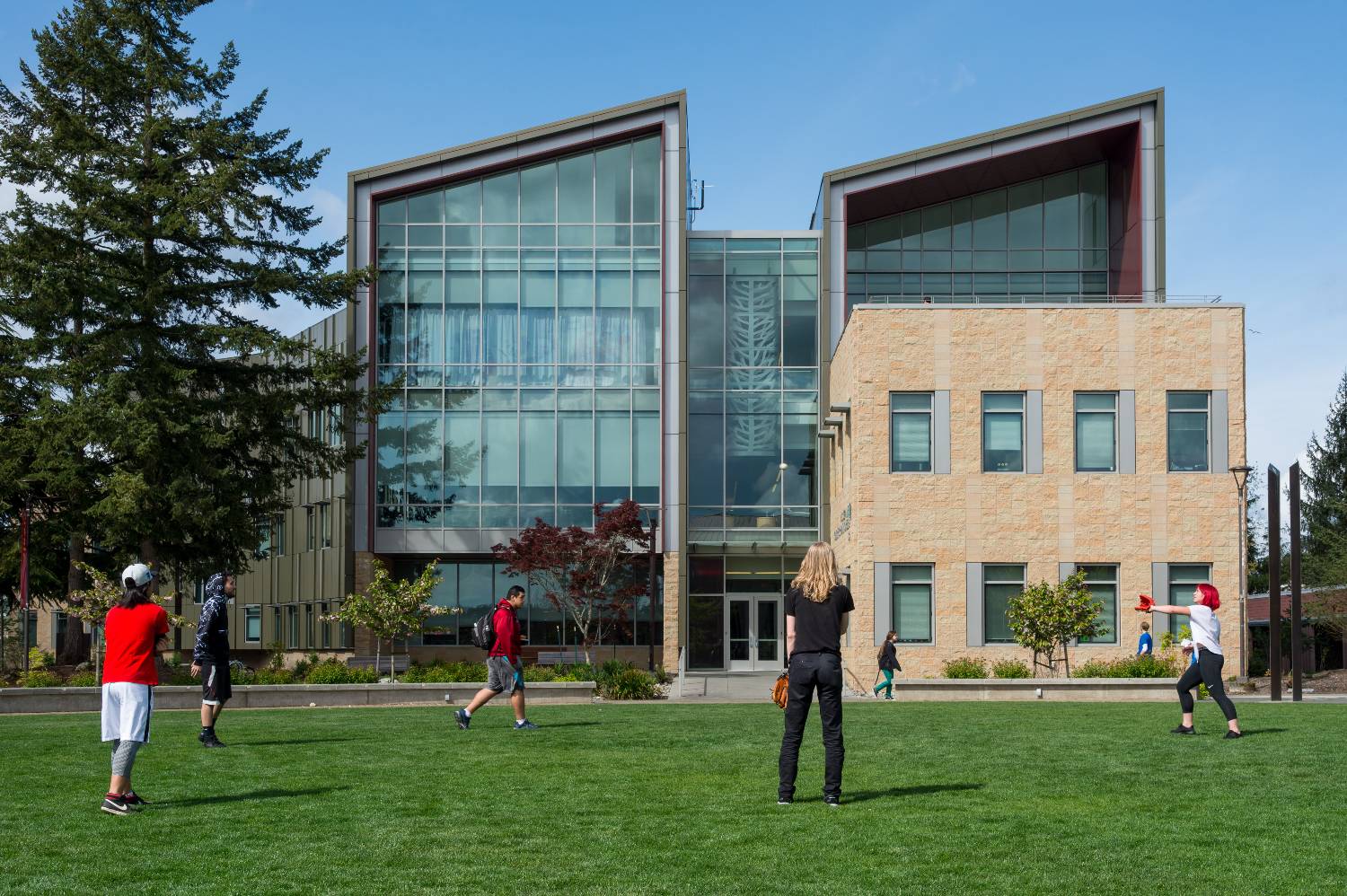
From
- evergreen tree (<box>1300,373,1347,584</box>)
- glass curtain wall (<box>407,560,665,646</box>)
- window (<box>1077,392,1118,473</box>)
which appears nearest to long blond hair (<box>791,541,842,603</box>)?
window (<box>1077,392,1118,473</box>)

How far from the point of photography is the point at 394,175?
45.8 metres

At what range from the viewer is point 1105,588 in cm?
3706

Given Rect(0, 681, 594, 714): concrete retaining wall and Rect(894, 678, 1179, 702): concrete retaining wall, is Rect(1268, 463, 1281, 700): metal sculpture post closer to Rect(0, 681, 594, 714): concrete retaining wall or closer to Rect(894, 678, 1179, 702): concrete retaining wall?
Rect(894, 678, 1179, 702): concrete retaining wall

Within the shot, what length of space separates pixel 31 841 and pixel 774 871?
4946 mm

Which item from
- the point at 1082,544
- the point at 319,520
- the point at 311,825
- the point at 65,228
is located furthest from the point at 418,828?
the point at 319,520

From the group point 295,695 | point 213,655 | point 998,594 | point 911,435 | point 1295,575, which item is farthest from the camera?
point 911,435

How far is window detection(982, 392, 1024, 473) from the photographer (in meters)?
37.4

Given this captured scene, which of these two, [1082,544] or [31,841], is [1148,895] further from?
[1082,544]

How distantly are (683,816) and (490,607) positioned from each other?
3640cm

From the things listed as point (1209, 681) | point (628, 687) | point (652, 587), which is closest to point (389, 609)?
point (628, 687)

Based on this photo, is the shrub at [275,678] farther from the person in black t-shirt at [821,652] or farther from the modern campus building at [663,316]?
the person in black t-shirt at [821,652]

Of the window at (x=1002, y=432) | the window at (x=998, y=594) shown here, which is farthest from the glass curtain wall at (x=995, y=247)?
the window at (x=998, y=594)

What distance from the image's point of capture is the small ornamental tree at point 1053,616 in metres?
34.7

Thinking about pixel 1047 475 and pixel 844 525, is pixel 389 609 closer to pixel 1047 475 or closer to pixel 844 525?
pixel 844 525
